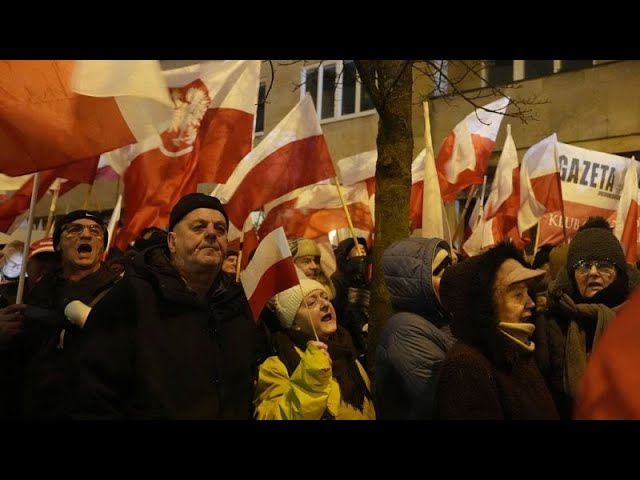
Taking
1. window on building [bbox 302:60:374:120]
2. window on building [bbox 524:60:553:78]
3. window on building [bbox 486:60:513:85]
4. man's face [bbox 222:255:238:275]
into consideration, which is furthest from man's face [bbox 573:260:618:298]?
window on building [bbox 302:60:374:120]

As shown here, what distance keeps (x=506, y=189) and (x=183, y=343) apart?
6725 millimetres

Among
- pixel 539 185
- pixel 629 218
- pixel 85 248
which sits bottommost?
pixel 85 248

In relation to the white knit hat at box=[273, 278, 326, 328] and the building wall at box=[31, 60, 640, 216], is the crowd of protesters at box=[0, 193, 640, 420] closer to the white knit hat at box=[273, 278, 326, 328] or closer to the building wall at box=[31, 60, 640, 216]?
the white knit hat at box=[273, 278, 326, 328]

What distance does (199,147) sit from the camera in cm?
650

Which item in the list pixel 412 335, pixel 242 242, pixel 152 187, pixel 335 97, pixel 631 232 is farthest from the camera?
pixel 335 97

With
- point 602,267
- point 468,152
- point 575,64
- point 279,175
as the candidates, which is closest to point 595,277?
point 602,267

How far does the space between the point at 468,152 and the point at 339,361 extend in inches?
202

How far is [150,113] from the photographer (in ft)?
12.0

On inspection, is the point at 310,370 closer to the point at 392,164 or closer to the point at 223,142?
the point at 392,164

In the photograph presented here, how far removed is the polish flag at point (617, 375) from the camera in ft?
3.62

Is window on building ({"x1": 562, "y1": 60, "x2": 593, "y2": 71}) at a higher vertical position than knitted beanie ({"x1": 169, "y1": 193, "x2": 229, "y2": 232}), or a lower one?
higher

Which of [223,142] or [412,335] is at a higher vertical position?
[223,142]

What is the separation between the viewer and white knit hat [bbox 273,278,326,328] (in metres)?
4.01

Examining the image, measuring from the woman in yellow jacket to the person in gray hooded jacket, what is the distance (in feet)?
0.92
